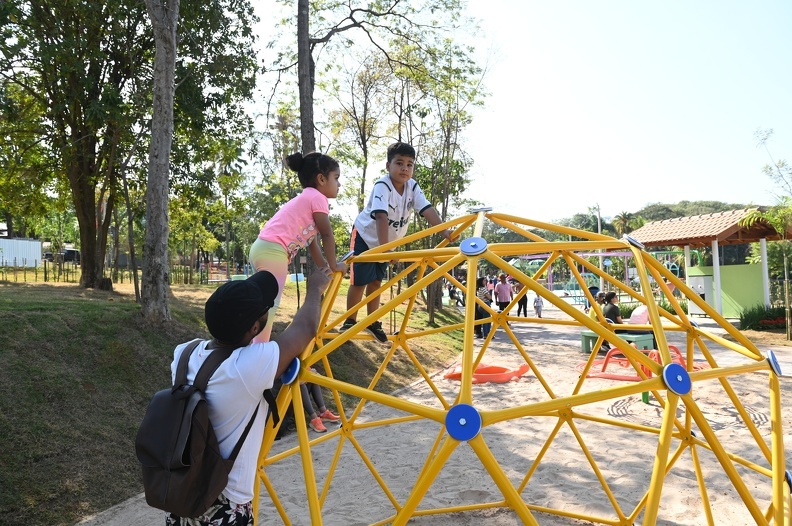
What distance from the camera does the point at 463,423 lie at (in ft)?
5.47

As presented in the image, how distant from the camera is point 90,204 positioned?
12.9 metres

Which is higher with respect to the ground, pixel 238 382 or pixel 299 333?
pixel 299 333

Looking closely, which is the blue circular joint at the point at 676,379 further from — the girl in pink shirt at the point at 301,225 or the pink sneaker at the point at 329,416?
the pink sneaker at the point at 329,416

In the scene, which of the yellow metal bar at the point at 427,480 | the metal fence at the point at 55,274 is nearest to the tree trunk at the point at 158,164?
the yellow metal bar at the point at 427,480

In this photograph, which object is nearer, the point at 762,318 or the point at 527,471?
the point at 527,471

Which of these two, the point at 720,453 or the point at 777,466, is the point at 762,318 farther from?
the point at 720,453

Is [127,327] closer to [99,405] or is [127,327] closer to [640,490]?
[99,405]

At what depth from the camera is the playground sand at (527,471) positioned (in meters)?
3.78

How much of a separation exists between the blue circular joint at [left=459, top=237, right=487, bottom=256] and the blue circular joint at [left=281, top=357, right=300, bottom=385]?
0.79 metres

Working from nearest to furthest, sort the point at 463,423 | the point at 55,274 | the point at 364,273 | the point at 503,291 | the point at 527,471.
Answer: the point at 463,423, the point at 364,273, the point at 527,471, the point at 503,291, the point at 55,274

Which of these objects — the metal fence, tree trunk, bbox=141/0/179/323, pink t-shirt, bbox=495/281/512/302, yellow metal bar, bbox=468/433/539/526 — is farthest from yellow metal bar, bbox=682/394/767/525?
pink t-shirt, bbox=495/281/512/302

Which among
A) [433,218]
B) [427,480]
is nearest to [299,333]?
[427,480]

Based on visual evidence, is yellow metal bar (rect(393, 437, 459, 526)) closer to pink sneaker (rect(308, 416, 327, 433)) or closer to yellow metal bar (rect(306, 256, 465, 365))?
yellow metal bar (rect(306, 256, 465, 365))

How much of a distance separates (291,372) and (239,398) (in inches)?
11.9
